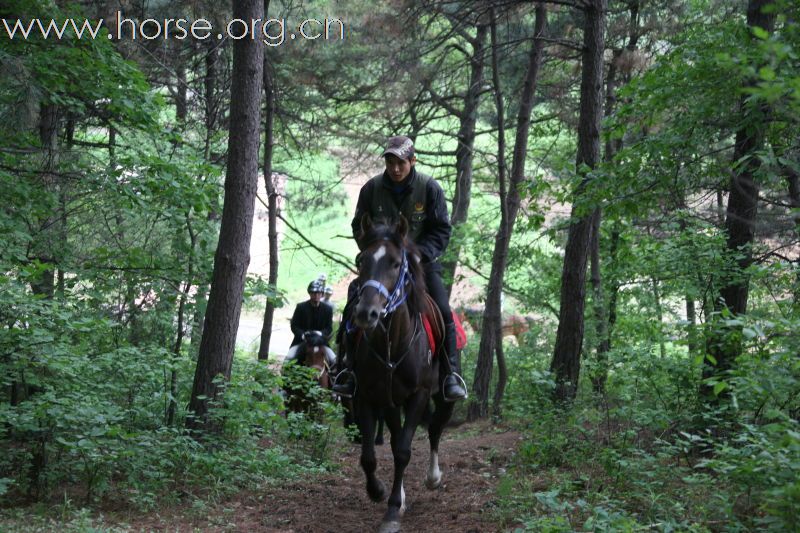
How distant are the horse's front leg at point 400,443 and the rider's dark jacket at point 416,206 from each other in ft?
4.42

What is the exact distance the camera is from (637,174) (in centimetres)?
806

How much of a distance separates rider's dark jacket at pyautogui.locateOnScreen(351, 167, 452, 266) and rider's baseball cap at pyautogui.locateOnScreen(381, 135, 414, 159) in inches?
9.6

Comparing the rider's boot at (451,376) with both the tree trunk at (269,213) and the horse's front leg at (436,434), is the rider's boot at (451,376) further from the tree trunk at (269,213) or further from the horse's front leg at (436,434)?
the tree trunk at (269,213)

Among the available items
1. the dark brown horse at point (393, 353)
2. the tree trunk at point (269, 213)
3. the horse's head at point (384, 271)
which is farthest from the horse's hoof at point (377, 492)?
the tree trunk at point (269, 213)

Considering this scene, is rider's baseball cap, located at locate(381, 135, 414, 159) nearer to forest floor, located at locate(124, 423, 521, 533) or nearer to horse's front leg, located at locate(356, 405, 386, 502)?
horse's front leg, located at locate(356, 405, 386, 502)

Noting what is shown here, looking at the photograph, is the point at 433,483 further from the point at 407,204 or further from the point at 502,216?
the point at 502,216

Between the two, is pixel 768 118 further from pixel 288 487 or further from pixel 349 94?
pixel 349 94

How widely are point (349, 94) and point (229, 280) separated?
30.5ft

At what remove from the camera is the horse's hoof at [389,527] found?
20.6 feet

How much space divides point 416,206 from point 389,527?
2910mm

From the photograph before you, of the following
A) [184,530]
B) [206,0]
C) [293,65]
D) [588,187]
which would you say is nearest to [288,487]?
[184,530]

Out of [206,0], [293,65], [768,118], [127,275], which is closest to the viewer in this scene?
[768,118]

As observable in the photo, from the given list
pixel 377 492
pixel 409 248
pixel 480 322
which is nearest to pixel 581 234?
pixel 409 248

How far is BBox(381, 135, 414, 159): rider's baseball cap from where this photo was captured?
22.6 ft
